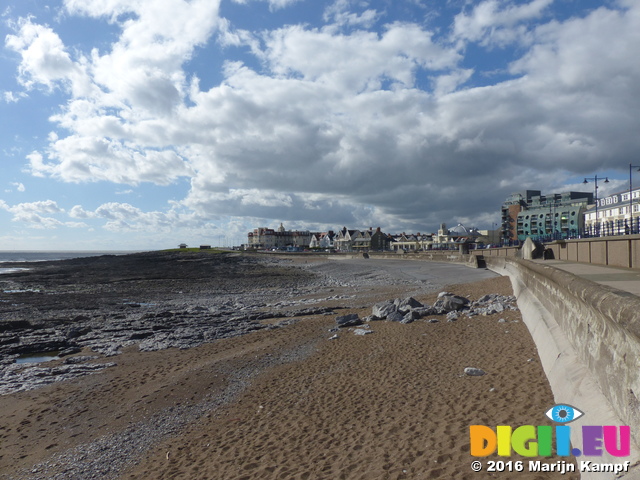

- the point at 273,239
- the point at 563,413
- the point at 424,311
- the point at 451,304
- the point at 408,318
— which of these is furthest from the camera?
the point at 273,239

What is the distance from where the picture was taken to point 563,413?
16.6 feet

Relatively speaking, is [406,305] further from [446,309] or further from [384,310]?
[446,309]

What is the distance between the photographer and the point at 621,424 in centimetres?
363

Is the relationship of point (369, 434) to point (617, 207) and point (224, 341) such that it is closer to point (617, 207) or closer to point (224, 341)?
point (224, 341)

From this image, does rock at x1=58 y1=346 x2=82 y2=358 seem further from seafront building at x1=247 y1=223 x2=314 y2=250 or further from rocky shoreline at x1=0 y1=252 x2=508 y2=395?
seafront building at x1=247 y1=223 x2=314 y2=250

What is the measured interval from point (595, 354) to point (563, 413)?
0.98m

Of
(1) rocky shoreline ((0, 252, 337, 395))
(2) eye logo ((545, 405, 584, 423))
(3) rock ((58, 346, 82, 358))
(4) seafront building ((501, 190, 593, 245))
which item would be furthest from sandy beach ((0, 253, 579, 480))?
(4) seafront building ((501, 190, 593, 245))

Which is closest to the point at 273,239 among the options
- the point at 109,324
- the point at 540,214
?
the point at 540,214

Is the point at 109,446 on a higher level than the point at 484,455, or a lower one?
lower

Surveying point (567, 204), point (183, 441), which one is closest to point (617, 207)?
point (567, 204)

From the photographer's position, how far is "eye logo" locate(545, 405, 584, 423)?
472 centimetres

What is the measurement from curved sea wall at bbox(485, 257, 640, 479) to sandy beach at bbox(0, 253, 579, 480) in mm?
569

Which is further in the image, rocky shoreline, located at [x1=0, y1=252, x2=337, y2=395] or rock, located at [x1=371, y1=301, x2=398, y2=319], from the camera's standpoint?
rock, located at [x1=371, y1=301, x2=398, y2=319]

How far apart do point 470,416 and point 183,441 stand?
181 inches
